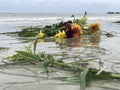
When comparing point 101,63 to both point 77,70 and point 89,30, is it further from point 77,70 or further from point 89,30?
point 89,30

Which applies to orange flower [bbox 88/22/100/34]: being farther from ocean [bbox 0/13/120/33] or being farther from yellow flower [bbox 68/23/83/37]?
ocean [bbox 0/13/120/33]

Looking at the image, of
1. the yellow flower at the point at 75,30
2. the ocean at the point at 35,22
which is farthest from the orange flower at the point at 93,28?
the ocean at the point at 35,22

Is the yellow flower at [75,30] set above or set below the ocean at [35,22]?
above

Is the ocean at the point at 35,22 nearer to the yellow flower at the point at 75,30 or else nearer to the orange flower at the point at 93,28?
the orange flower at the point at 93,28

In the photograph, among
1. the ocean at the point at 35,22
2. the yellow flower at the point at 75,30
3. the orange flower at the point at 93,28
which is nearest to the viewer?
the yellow flower at the point at 75,30

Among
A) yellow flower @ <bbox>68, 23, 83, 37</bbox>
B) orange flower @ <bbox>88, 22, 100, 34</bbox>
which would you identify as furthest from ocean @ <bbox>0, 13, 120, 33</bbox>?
yellow flower @ <bbox>68, 23, 83, 37</bbox>

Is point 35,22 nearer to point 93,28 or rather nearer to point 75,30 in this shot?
point 93,28

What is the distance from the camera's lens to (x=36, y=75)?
3.31m

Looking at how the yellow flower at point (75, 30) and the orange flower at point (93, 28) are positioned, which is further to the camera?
the orange flower at point (93, 28)

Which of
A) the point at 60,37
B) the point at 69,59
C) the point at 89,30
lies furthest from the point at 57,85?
the point at 89,30

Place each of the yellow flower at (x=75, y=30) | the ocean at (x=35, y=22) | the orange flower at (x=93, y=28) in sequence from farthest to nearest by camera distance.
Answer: the ocean at (x=35, y=22) < the orange flower at (x=93, y=28) < the yellow flower at (x=75, y=30)

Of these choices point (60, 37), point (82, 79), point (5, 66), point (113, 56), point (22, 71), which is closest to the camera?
point (82, 79)

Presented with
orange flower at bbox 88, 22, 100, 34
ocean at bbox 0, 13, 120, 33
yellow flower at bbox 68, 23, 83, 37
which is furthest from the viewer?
ocean at bbox 0, 13, 120, 33

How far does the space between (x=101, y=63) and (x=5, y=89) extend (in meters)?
1.60
